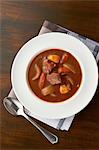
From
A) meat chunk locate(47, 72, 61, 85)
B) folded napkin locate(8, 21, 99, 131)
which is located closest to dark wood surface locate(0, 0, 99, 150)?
folded napkin locate(8, 21, 99, 131)

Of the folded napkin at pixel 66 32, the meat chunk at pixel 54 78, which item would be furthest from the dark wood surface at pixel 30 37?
the meat chunk at pixel 54 78

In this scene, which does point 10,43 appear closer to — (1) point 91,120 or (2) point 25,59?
A: (2) point 25,59

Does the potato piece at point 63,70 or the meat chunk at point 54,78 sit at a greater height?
the potato piece at point 63,70

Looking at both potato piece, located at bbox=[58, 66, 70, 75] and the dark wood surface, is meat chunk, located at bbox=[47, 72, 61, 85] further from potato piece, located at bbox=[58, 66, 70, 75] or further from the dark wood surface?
the dark wood surface

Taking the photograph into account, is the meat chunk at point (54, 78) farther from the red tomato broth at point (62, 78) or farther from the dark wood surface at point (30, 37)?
the dark wood surface at point (30, 37)

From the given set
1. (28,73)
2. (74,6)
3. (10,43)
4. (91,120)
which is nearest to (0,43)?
(10,43)

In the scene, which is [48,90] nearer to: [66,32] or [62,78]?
[62,78]

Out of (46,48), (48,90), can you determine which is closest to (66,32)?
(46,48)
